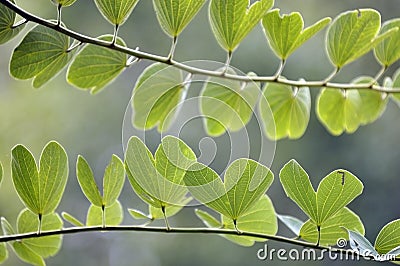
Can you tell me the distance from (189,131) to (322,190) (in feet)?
2.84

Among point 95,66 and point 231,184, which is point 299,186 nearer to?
point 231,184

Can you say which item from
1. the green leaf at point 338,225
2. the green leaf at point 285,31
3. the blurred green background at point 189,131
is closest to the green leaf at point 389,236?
the green leaf at point 338,225

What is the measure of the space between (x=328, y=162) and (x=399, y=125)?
0.20m

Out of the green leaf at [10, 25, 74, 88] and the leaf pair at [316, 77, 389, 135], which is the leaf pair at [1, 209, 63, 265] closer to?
the green leaf at [10, 25, 74, 88]

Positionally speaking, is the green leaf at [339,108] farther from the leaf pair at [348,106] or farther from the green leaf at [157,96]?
the green leaf at [157,96]

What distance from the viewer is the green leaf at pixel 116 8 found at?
29 cm

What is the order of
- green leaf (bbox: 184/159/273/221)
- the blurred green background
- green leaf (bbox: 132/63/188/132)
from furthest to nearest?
the blurred green background < green leaf (bbox: 132/63/188/132) < green leaf (bbox: 184/159/273/221)

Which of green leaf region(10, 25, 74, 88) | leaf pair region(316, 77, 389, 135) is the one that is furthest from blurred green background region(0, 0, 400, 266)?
green leaf region(10, 25, 74, 88)

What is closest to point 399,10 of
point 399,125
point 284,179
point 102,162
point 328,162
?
point 399,125

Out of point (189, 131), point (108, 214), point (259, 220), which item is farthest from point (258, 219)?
point (189, 131)

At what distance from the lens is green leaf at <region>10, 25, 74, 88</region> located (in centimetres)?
30

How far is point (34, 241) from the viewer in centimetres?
34

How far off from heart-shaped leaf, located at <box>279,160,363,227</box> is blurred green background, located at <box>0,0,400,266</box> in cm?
92

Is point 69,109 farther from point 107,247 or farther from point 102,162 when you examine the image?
point 107,247
